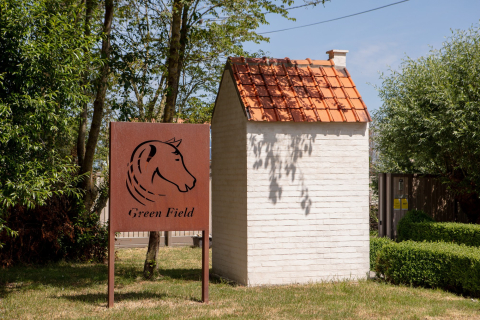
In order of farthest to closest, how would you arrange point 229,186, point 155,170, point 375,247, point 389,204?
point 389,204 → point 375,247 → point 229,186 → point 155,170

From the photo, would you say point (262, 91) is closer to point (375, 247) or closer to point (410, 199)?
point (375, 247)

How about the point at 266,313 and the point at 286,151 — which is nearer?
the point at 266,313

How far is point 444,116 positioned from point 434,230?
10.1 feet

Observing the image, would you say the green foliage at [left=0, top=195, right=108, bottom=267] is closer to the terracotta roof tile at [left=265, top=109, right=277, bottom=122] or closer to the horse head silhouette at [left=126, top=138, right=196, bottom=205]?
the horse head silhouette at [left=126, top=138, right=196, bottom=205]

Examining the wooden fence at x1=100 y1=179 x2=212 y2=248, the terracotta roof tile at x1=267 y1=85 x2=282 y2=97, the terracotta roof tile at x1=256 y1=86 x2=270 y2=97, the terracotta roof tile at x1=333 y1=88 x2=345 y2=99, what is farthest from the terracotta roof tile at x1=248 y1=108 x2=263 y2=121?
the wooden fence at x1=100 y1=179 x2=212 y2=248

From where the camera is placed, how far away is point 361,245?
10.1m

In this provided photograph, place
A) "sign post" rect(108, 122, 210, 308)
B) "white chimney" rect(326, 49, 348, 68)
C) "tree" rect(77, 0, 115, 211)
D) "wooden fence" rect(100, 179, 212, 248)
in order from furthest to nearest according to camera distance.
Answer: "wooden fence" rect(100, 179, 212, 248) < "tree" rect(77, 0, 115, 211) < "white chimney" rect(326, 49, 348, 68) < "sign post" rect(108, 122, 210, 308)

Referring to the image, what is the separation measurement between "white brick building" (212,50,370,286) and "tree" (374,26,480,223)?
3644 mm

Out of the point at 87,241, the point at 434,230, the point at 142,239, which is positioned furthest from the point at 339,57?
the point at 142,239

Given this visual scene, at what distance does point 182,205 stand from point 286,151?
104 inches

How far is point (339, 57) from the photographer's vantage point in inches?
448

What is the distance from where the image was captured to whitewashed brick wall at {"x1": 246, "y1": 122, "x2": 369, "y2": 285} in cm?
951

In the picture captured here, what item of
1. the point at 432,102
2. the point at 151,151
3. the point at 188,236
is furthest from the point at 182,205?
the point at 188,236

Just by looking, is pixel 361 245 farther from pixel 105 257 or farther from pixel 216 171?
pixel 105 257
